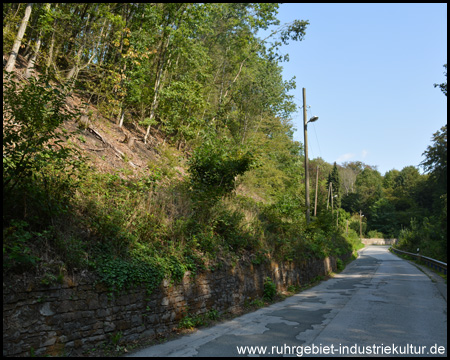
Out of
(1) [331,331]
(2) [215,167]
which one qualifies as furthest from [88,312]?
(2) [215,167]

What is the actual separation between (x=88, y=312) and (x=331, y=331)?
5105 mm

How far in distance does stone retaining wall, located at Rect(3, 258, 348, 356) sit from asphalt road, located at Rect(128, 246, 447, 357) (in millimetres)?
586

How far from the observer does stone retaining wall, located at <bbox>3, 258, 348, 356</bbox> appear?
15.3 ft

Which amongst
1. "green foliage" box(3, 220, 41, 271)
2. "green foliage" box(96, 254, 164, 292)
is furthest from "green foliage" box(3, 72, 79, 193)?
"green foliage" box(96, 254, 164, 292)

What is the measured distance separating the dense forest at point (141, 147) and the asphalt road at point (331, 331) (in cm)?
160

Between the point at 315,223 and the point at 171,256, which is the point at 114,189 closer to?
the point at 171,256

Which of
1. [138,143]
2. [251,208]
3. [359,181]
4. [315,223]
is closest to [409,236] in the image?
[315,223]

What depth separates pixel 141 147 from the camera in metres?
15.6

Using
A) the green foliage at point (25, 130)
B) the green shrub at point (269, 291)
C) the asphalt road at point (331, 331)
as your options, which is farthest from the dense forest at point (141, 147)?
the asphalt road at point (331, 331)

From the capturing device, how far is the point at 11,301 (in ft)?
15.2

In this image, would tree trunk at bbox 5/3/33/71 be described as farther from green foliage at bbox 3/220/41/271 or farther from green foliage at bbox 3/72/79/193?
green foliage at bbox 3/220/41/271

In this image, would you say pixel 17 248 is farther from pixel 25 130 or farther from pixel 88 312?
pixel 25 130

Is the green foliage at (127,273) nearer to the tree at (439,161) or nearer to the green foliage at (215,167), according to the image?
the green foliage at (215,167)

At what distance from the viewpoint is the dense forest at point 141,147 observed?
5859mm
